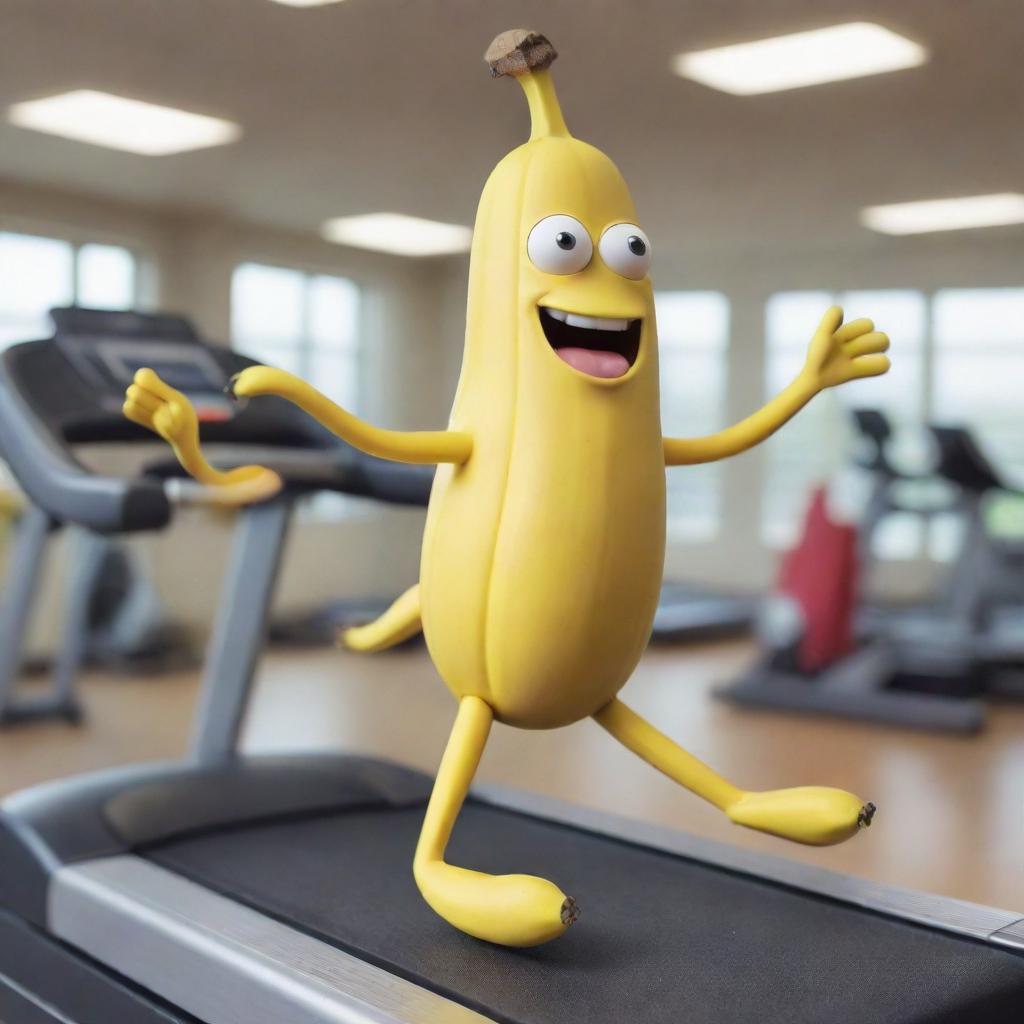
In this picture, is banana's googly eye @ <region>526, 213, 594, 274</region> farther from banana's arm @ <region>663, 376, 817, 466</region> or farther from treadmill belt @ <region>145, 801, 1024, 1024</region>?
treadmill belt @ <region>145, 801, 1024, 1024</region>

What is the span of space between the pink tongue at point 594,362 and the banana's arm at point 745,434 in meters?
Result: 0.15

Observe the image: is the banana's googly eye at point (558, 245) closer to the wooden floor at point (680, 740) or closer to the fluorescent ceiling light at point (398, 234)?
the wooden floor at point (680, 740)

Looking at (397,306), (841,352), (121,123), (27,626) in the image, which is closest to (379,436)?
(841,352)

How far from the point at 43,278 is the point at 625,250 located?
15.8 ft

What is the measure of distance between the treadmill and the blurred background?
0.41 metres

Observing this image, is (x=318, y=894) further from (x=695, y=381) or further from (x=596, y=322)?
(x=695, y=381)

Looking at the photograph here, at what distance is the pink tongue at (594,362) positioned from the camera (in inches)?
46.3

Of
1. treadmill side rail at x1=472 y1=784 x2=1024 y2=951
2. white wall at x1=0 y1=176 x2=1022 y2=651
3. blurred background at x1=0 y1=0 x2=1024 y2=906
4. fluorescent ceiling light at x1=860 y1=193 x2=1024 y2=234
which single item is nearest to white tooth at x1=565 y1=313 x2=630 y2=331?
blurred background at x1=0 y1=0 x2=1024 y2=906

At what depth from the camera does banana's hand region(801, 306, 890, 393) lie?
129 centimetres

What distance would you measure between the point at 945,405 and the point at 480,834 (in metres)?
6.81

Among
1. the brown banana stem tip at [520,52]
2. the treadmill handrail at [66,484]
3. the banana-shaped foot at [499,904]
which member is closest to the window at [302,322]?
the treadmill handrail at [66,484]

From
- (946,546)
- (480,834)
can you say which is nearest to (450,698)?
(480,834)

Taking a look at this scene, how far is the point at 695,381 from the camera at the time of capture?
826 centimetres

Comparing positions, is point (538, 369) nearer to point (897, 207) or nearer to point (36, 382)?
point (36, 382)
